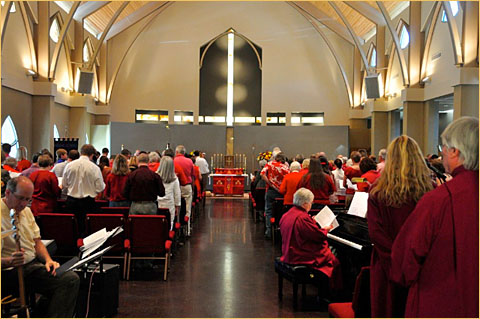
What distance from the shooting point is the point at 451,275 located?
2553 millimetres

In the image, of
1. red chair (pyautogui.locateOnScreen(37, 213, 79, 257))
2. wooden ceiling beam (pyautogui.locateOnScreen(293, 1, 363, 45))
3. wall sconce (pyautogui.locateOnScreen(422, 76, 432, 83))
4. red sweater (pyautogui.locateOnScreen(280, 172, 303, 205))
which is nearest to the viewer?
red chair (pyautogui.locateOnScreen(37, 213, 79, 257))

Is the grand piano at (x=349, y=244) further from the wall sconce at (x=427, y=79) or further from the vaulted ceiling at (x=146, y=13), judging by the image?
the vaulted ceiling at (x=146, y=13)

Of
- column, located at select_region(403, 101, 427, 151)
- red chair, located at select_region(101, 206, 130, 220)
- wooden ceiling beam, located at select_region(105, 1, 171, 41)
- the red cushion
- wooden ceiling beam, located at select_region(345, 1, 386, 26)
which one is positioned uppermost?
wooden ceiling beam, located at select_region(105, 1, 171, 41)

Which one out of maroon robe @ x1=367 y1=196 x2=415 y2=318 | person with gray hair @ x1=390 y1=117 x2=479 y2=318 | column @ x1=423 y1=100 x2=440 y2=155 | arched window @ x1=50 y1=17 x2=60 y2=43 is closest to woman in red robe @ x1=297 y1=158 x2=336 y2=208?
maroon robe @ x1=367 y1=196 x2=415 y2=318

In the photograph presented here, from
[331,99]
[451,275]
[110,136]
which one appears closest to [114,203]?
[451,275]

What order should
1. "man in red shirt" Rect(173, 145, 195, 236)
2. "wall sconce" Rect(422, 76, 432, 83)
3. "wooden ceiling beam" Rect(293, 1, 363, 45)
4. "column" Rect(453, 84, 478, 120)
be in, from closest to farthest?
"man in red shirt" Rect(173, 145, 195, 236) < "column" Rect(453, 84, 478, 120) < "wall sconce" Rect(422, 76, 432, 83) < "wooden ceiling beam" Rect(293, 1, 363, 45)

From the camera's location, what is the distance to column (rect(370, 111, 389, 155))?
22.0 metres

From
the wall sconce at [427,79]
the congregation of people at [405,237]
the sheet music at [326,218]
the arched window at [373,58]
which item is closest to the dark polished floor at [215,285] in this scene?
the congregation of people at [405,237]

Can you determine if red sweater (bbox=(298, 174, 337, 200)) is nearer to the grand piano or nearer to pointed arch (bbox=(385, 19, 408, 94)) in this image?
the grand piano

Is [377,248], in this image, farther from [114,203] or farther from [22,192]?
[114,203]

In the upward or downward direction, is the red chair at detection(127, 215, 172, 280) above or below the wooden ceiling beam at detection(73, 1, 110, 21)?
below

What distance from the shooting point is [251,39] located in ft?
83.7

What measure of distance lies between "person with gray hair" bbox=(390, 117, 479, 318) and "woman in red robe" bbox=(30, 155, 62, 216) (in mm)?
6228

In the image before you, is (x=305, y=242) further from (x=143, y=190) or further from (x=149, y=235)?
(x=143, y=190)
